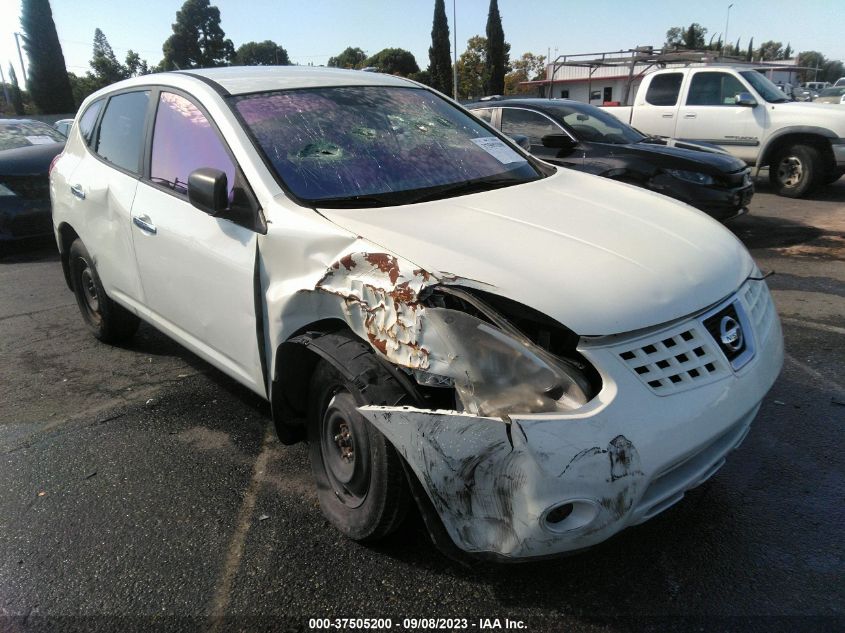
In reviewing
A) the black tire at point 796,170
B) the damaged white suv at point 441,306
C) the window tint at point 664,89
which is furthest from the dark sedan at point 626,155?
the damaged white suv at point 441,306

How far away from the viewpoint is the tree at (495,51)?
46.3m

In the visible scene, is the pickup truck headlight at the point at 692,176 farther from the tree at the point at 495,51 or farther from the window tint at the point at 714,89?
the tree at the point at 495,51

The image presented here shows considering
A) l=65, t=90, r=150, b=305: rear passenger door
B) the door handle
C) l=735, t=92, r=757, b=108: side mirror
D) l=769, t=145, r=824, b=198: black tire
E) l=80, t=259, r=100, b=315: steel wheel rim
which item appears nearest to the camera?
the door handle

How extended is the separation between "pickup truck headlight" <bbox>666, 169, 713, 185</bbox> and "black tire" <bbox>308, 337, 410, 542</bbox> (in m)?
5.65

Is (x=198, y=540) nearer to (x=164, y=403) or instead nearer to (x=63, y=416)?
(x=164, y=403)

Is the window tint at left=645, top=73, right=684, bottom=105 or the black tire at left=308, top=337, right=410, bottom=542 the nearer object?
the black tire at left=308, top=337, right=410, bottom=542

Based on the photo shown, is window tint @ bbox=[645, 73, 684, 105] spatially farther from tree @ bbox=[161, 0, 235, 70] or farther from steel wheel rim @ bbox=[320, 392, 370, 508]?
tree @ bbox=[161, 0, 235, 70]

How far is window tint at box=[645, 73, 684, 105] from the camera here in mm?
10188

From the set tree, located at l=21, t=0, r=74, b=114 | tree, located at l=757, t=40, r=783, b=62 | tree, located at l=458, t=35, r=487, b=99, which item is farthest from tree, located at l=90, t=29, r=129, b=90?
tree, located at l=757, t=40, r=783, b=62

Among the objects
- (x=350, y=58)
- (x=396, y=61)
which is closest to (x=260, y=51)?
(x=350, y=58)

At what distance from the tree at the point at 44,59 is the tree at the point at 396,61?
93.7 feet

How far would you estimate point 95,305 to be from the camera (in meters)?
4.53

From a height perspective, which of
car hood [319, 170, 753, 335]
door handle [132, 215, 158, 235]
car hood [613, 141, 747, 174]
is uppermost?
car hood [319, 170, 753, 335]

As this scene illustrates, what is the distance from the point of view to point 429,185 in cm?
278
